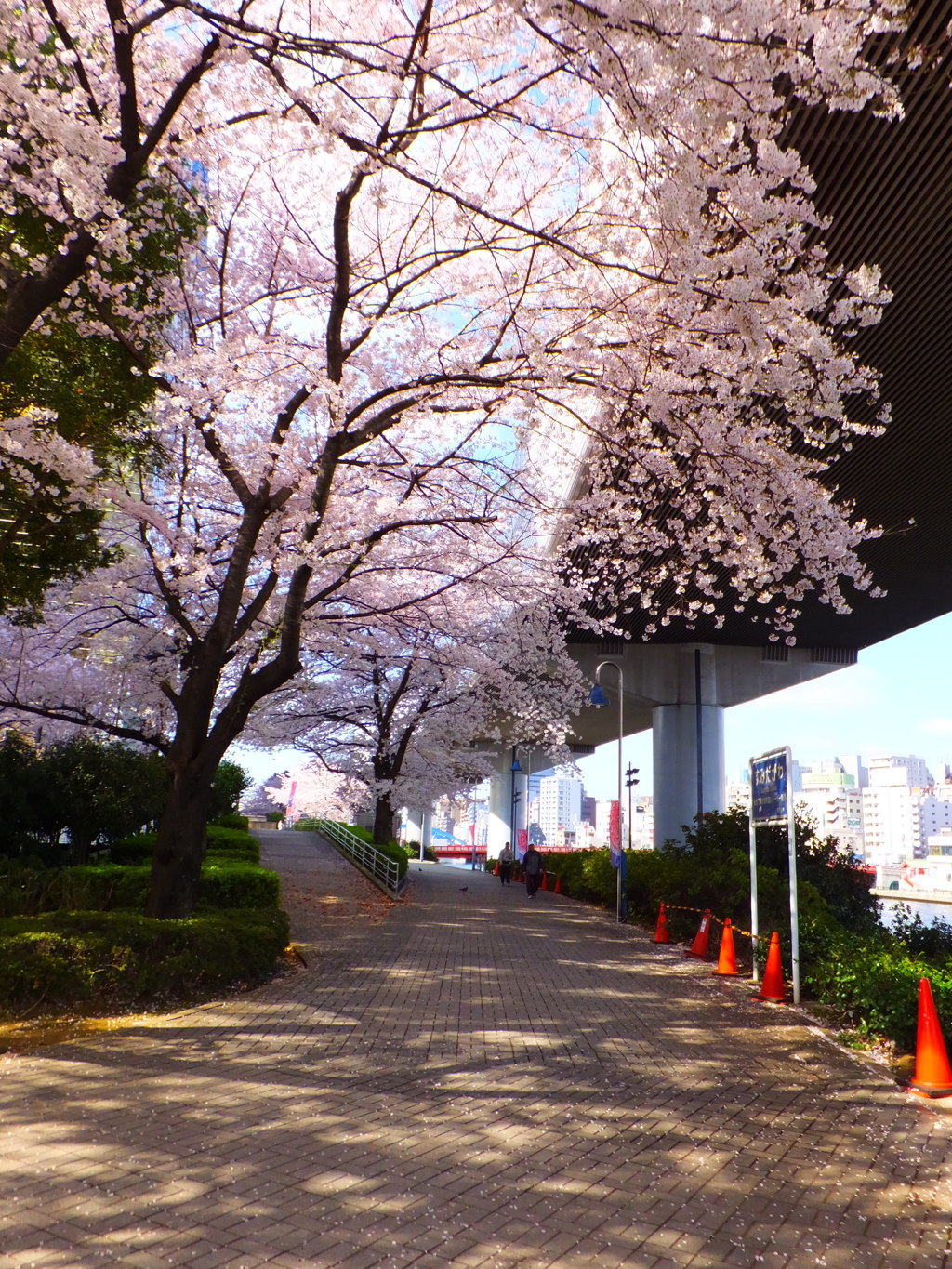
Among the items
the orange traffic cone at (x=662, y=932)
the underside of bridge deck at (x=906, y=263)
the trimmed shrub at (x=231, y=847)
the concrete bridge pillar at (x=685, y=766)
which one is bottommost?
the orange traffic cone at (x=662, y=932)

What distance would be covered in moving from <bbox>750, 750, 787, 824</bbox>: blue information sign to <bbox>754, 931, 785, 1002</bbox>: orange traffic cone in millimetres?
1443

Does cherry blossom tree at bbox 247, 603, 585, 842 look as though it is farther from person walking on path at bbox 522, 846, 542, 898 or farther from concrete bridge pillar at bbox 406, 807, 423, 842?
concrete bridge pillar at bbox 406, 807, 423, 842

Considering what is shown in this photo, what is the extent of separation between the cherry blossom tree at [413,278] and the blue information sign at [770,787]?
7.25ft

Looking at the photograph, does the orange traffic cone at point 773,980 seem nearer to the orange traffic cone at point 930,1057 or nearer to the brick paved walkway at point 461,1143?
the brick paved walkway at point 461,1143

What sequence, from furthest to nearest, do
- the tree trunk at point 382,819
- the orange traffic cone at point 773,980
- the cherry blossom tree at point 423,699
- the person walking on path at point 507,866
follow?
the person walking on path at point 507,866
the tree trunk at point 382,819
the cherry blossom tree at point 423,699
the orange traffic cone at point 773,980

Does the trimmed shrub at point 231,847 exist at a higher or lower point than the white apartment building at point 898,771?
lower

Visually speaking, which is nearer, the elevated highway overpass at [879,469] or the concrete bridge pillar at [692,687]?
the elevated highway overpass at [879,469]

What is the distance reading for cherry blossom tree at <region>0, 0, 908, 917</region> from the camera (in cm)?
582

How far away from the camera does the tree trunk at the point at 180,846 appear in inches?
369

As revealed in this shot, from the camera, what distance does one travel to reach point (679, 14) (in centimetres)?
508

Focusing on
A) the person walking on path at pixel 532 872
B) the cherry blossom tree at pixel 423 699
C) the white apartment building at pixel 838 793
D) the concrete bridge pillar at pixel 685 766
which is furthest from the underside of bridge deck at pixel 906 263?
the white apartment building at pixel 838 793

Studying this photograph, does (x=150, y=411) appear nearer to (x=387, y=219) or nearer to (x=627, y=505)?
(x=387, y=219)

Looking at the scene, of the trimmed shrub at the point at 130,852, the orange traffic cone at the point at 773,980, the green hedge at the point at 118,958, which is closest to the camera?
the green hedge at the point at 118,958

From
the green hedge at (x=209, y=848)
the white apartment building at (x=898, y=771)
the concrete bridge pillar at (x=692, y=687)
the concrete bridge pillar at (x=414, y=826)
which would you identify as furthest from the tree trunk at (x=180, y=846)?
the white apartment building at (x=898, y=771)
